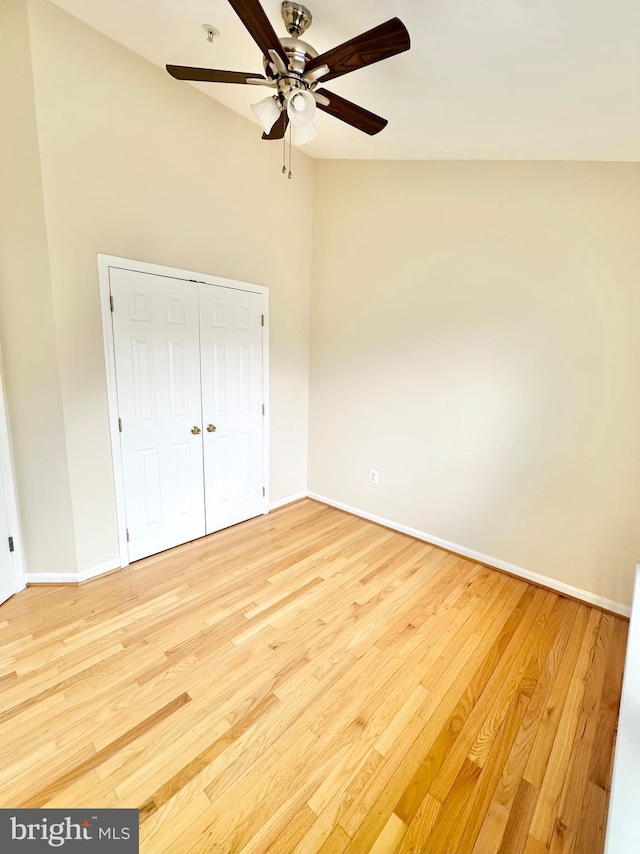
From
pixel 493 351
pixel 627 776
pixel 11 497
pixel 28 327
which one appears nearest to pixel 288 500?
pixel 11 497

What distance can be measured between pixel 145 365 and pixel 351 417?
1.85 m

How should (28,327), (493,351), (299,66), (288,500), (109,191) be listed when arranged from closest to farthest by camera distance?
(299,66), (28,327), (109,191), (493,351), (288,500)

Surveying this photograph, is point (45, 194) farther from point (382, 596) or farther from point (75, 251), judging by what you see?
point (382, 596)

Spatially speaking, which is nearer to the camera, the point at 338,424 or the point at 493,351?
the point at 493,351

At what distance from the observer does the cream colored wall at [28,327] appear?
1.93m

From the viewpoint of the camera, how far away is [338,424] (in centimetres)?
367

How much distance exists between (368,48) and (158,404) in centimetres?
224

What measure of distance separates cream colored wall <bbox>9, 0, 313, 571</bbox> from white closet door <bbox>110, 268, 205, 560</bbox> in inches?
5.4

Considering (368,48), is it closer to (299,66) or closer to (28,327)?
(299,66)

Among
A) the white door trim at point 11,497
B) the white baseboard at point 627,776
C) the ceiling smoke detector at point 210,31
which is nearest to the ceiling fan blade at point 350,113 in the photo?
the ceiling smoke detector at point 210,31

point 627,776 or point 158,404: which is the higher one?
point 158,404

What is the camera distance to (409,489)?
3219mm

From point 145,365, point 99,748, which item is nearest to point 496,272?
point 145,365

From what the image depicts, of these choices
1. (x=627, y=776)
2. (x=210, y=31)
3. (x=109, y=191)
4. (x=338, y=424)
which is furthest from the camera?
(x=338, y=424)
